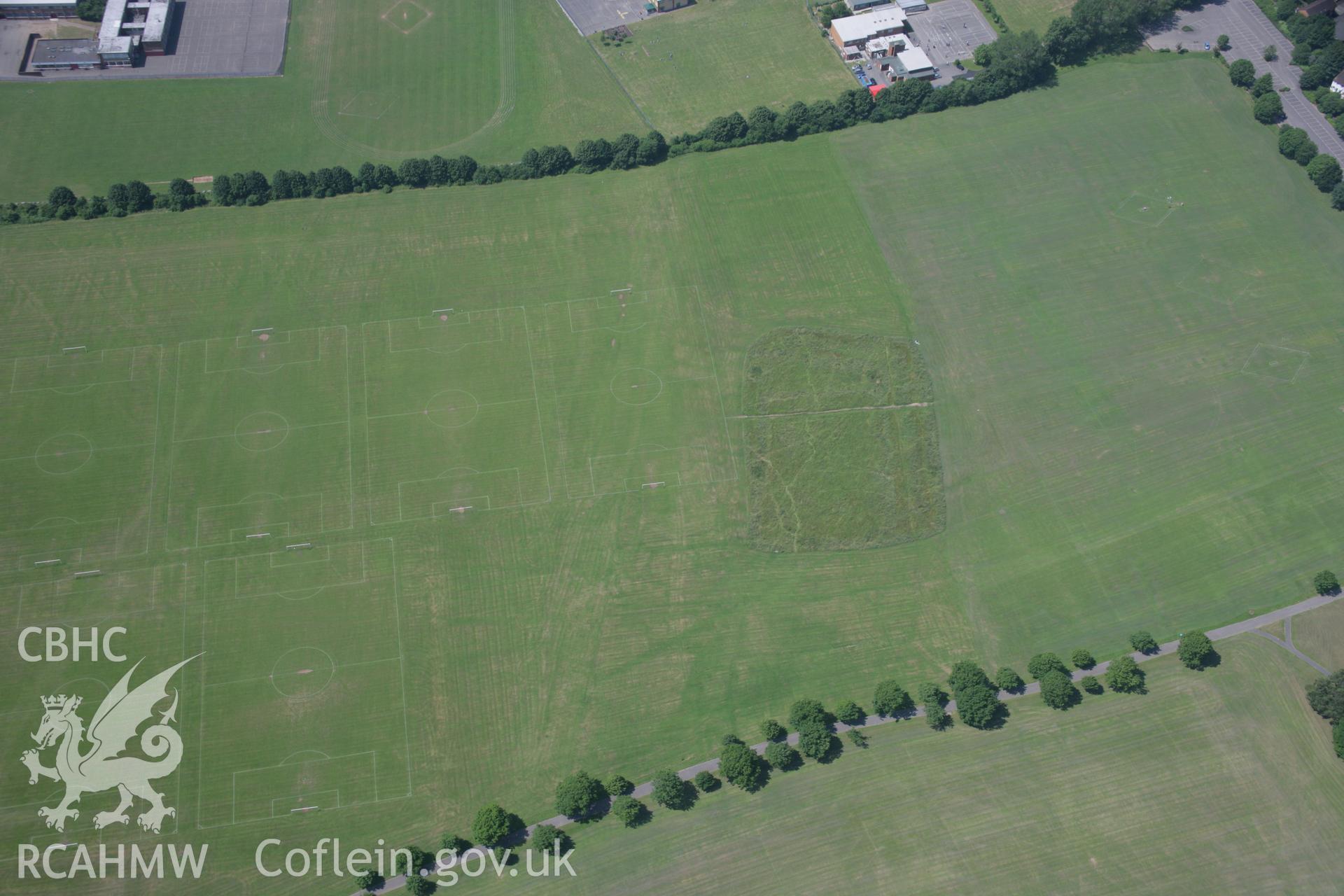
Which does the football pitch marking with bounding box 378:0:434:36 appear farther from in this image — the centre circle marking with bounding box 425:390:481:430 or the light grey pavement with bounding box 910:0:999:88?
the light grey pavement with bounding box 910:0:999:88

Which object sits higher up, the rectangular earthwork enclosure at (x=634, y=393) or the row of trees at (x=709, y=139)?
the row of trees at (x=709, y=139)

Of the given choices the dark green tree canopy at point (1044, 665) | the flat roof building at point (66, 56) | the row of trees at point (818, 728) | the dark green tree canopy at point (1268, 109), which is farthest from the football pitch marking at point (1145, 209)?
the flat roof building at point (66, 56)

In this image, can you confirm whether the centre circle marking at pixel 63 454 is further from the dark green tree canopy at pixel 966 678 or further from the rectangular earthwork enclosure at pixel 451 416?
the dark green tree canopy at pixel 966 678

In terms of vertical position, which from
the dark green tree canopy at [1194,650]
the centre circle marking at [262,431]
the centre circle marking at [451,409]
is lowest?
the dark green tree canopy at [1194,650]

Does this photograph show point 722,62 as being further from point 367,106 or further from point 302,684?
point 302,684

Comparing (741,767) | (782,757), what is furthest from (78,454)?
(782,757)

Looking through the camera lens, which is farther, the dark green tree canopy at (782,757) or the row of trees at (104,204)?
the row of trees at (104,204)
